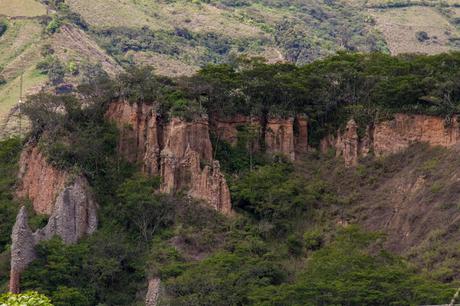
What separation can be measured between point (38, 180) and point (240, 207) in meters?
8.92

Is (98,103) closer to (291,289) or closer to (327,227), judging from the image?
(327,227)

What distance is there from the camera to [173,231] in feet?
189

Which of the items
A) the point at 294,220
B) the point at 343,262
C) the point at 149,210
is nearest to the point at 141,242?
the point at 149,210

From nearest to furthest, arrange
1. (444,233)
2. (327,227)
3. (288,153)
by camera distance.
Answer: (444,233)
(327,227)
(288,153)

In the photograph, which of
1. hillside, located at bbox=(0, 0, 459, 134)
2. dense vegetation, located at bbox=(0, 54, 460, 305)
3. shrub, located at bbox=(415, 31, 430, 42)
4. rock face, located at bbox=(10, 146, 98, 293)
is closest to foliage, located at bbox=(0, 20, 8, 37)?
hillside, located at bbox=(0, 0, 459, 134)

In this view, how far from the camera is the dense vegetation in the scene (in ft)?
168

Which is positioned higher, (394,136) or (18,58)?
(394,136)

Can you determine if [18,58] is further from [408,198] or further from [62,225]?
[408,198]

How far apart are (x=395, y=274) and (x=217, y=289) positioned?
6.82m

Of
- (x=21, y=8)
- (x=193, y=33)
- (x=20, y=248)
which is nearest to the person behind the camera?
(x=20, y=248)

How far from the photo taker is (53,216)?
57562 mm

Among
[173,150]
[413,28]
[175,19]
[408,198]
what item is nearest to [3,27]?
[175,19]

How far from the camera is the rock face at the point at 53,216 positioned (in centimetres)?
5503

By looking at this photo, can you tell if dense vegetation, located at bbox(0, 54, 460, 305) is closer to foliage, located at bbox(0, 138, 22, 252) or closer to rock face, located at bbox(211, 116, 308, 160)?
foliage, located at bbox(0, 138, 22, 252)
